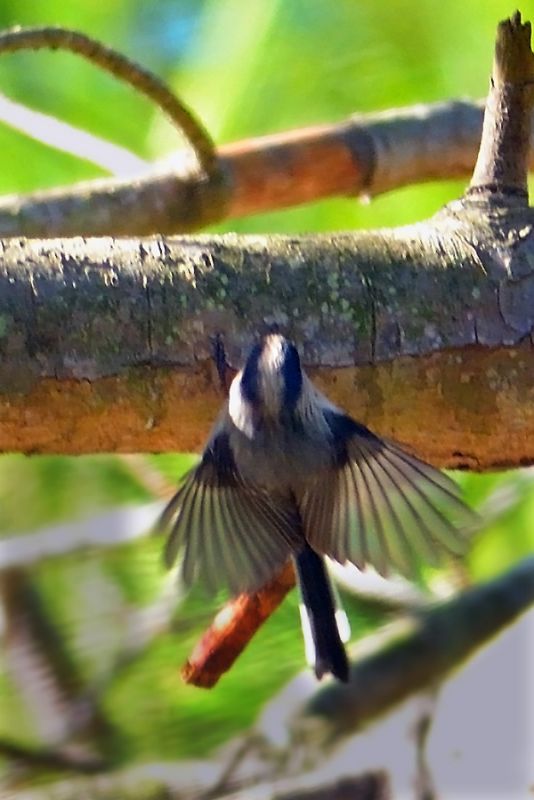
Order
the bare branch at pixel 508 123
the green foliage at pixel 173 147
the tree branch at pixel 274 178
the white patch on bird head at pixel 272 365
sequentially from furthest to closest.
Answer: the green foliage at pixel 173 147
the tree branch at pixel 274 178
the bare branch at pixel 508 123
the white patch on bird head at pixel 272 365

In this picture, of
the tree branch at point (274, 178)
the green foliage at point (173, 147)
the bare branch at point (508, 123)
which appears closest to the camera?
the bare branch at point (508, 123)

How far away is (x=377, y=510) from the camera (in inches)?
24.5

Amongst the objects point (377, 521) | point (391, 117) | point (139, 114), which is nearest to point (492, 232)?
point (377, 521)

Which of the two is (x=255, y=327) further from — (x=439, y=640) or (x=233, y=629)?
(x=439, y=640)

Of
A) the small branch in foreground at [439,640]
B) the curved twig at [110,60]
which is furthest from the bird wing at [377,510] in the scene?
the small branch in foreground at [439,640]

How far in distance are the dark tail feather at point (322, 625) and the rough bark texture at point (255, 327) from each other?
106mm

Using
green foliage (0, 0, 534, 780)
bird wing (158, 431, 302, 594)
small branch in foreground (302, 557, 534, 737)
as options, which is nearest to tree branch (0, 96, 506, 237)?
green foliage (0, 0, 534, 780)

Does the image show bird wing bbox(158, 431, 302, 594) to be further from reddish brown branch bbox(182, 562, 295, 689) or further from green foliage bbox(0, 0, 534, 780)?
green foliage bbox(0, 0, 534, 780)

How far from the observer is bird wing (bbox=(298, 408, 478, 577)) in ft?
1.92

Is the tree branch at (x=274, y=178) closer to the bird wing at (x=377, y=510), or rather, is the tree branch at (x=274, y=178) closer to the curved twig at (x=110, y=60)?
the curved twig at (x=110, y=60)

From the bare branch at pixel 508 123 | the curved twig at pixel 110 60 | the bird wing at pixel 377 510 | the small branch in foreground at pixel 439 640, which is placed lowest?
the small branch in foreground at pixel 439 640

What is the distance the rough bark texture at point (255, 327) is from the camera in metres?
0.52

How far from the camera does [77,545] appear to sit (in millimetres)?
1372

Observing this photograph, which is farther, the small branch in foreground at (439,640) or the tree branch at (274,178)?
the small branch in foreground at (439,640)
